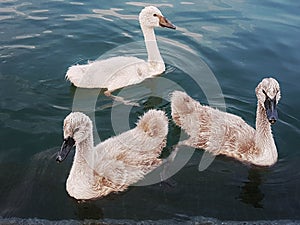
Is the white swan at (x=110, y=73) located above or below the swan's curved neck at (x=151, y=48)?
below

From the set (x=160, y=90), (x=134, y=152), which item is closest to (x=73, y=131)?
(x=134, y=152)

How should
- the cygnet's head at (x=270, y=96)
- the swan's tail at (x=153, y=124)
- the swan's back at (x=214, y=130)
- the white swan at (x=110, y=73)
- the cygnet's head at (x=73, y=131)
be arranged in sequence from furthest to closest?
the white swan at (x=110, y=73), the swan's back at (x=214, y=130), the swan's tail at (x=153, y=124), the cygnet's head at (x=270, y=96), the cygnet's head at (x=73, y=131)

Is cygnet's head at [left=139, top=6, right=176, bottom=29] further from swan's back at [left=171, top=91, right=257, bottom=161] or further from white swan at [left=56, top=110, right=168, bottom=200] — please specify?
white swan at [left=56, top=110, right=168, bottom=200]

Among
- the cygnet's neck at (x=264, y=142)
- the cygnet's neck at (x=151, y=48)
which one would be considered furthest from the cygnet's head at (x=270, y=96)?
the cygnet's neck at (x=151, y=48)

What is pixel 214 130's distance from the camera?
6.38 meters

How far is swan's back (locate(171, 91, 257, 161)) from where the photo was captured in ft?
20.6

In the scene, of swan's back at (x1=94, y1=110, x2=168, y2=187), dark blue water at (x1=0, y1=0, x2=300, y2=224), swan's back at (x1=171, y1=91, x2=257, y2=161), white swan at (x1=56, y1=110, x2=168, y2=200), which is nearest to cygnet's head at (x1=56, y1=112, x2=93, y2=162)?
white swan at (x1=56, y1=110, x2=168, y2=200)

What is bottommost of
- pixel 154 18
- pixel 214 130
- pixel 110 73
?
pixel 214 130

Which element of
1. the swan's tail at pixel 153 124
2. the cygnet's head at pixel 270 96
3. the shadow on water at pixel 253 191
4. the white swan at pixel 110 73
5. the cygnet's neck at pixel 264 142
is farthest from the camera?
the white swan at pixel 110 73

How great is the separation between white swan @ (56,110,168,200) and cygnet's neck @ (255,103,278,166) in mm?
1215

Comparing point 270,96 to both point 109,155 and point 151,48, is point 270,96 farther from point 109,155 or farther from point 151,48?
point 151,48

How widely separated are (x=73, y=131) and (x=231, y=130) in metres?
2.13

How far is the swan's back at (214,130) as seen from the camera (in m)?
6.29

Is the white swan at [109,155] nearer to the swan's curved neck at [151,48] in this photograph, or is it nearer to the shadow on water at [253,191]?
the shadow on water at [253,191]
